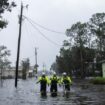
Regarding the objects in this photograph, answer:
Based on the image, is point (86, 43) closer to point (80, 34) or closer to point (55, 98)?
point (80, 34)

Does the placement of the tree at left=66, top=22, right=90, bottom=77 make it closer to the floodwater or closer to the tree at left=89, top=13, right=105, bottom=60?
the tree at left=89, top=13, right=105, bottom=60

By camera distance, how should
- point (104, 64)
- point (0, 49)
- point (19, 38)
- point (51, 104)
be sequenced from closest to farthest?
point (51, 104)
point (19, 38)
point (104, 64)
point (0, 49)

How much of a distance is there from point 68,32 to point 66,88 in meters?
85.7

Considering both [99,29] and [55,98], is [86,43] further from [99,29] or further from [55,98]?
[55,98]

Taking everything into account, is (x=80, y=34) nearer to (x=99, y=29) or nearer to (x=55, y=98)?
(x=99, y=29)

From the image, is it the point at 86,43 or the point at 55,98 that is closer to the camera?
the point at 55,98

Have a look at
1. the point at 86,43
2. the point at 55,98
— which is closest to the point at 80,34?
the point at 86,43

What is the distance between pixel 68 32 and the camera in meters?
122

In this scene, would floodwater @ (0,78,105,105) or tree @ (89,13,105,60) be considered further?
tree @ (89,13,105,60)

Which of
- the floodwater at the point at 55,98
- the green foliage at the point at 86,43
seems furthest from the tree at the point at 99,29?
the floodwater at the point at 55,98

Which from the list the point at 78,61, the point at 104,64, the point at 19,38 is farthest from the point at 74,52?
the point at 19,38

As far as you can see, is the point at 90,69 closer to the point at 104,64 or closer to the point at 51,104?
the point at 104,64

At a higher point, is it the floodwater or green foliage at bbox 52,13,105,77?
green foliage at bbox 52,13,105,77

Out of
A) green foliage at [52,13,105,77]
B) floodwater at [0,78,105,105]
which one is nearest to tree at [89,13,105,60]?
green foliage at [52,13,105,77]
